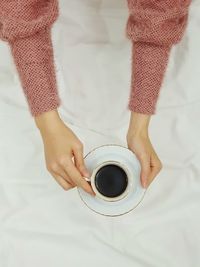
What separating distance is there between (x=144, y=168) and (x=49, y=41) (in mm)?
236

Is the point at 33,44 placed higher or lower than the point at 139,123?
higher

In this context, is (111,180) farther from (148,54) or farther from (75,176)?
(148,54)

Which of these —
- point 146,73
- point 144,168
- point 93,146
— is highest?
point 146,73

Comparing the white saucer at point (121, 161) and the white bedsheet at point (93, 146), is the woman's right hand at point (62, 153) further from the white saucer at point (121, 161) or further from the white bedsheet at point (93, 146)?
the white bedsheet at point (93, 146)

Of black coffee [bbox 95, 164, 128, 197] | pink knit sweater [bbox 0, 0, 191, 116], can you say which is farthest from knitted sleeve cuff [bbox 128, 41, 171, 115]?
black coffee [bbox 95, 164, 128, 197]

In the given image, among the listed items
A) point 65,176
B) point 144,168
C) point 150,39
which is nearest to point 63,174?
point 65,176

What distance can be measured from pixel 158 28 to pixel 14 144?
1.31 ft

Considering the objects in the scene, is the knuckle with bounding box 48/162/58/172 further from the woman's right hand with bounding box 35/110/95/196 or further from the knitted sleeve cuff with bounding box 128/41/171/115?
the knitted sleeve cuff with bounding box 128/41/171/115

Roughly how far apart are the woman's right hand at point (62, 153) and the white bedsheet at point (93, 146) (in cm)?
19

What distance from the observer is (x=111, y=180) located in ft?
2.54

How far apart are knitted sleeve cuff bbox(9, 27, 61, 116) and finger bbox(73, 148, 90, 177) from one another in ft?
0.24

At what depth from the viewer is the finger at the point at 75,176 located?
75 centimetres

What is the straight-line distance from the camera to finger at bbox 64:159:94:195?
749 mm

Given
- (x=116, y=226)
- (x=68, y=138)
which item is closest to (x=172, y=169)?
(x=116, y=226)
